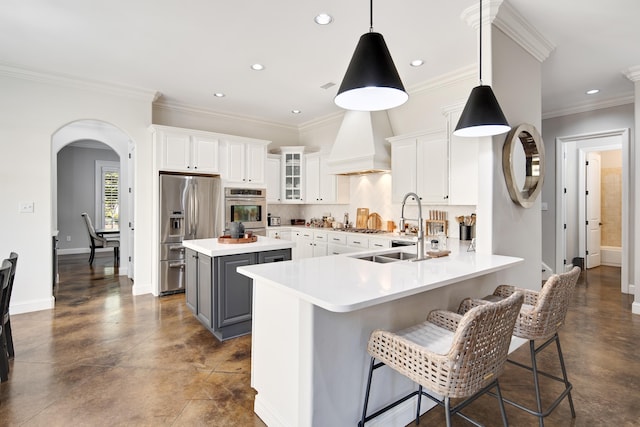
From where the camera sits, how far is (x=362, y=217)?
18.1ft

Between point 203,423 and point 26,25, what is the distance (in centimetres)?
373

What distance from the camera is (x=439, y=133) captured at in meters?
3.99

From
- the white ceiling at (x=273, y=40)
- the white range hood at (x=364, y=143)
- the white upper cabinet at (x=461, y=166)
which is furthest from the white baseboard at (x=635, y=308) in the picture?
the white range hood at (x=364, y=143)

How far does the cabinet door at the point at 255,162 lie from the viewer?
218 inches

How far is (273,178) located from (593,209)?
21.2 ft

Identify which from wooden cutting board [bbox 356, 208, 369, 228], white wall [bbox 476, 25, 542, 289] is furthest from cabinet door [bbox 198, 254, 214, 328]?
wooden cutting board [bbox 356, 208, 369, 228]

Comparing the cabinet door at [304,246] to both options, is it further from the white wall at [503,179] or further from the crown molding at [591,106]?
the crown molding at [591,106]

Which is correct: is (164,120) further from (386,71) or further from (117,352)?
(386,71)

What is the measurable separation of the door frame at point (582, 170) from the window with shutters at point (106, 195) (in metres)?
10.0

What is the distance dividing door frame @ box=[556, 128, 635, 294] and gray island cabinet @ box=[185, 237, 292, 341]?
15.9 ft

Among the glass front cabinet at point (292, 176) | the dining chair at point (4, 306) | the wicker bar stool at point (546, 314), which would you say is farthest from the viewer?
the glass front cabinet at point (292, 176)

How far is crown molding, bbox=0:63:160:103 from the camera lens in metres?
3.80

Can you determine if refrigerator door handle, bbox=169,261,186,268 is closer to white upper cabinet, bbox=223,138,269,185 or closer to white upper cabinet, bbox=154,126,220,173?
white upper cabinet, bbox=154,126,220,173

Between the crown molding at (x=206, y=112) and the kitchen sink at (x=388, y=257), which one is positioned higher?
the crown molding at (x=206, y=112)
